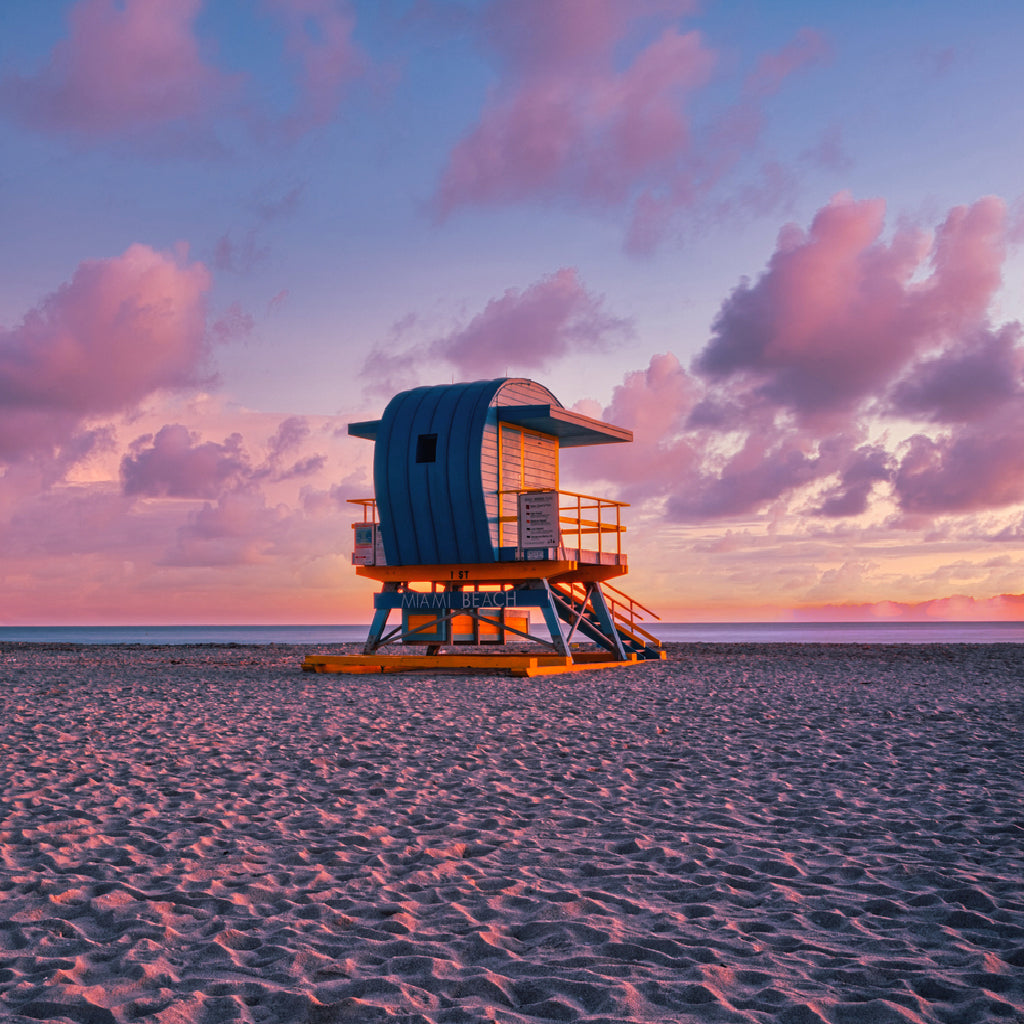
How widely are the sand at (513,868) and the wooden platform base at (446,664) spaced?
664cm

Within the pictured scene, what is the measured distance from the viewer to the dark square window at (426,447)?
720 inches

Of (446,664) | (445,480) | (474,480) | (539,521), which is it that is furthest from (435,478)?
(446,664)

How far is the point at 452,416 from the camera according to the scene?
18.2 metres

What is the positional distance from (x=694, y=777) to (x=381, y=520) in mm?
12120

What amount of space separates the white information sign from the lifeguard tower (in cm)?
2

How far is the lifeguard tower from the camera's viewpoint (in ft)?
59.1

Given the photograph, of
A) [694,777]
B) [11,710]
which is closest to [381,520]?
[11,710]

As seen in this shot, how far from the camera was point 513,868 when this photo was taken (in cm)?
538

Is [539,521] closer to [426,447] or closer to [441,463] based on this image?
[441,463]

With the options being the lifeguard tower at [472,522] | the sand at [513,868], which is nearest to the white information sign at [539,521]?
the lifeguard tower at [472,522]

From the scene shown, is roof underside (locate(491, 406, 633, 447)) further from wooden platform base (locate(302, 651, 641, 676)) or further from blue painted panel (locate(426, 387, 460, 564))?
wooden platform base (locate(302, 651, 641, 676))

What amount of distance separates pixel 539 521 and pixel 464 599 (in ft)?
8.24

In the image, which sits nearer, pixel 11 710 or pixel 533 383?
pixel 11 710

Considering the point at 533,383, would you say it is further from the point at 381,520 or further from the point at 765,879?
the point at 765,879
